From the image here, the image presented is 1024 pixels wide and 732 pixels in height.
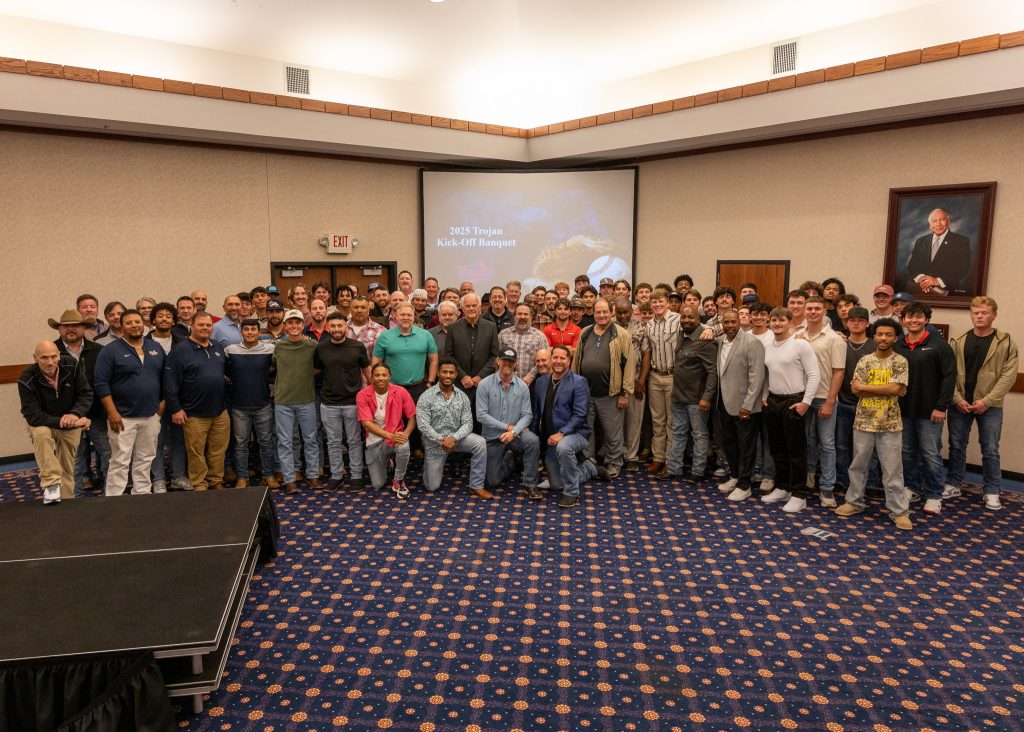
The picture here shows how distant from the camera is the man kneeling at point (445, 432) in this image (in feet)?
19.6

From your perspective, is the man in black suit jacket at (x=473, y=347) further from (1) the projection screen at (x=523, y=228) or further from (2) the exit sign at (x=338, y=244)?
(1) the projection screen at (x=523, y=228)

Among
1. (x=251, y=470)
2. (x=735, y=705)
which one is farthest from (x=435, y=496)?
(x=735, y=705)

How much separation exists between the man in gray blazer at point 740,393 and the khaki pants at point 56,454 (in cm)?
526

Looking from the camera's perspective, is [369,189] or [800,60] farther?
[369,189]

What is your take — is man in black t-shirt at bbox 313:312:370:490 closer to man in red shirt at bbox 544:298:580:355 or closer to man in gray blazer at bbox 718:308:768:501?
man in red shirt at bbox 544:298:580:355

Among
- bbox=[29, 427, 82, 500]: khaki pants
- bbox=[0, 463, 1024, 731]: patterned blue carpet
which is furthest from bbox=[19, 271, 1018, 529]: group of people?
bbox=[0, 463, 1024, 731]: patterned blue carpet

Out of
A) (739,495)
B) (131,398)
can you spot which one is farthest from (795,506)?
(131,398)

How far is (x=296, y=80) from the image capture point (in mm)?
8102

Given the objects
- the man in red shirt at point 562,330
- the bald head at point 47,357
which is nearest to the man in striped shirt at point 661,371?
the man in red shirt at point 562,330

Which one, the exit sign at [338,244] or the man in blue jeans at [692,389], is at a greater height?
the exit sign at [338,244]

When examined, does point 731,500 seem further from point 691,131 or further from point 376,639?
point 691,131

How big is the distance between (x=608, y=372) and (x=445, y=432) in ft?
5.28

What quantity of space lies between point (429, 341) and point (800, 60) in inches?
199

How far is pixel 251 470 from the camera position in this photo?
668 centimetres
